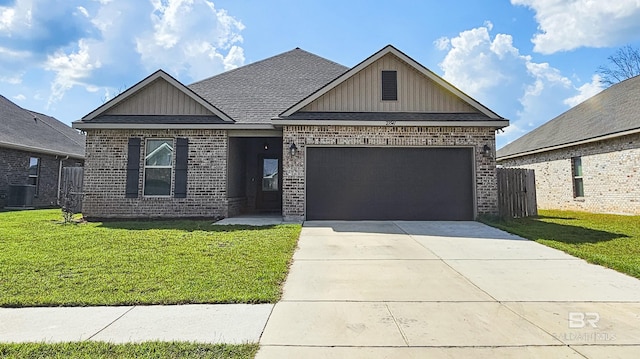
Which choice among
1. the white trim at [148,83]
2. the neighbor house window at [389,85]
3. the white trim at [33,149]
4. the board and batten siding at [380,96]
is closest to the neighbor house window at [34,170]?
the white trim at [33,149]

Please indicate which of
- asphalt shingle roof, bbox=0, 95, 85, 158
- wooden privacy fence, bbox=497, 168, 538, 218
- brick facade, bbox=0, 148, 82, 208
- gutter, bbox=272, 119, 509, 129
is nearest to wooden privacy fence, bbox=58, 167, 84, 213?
asphalt shingle roof, bbox=0, 95, 85, 158

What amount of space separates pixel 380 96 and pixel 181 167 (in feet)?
21.8

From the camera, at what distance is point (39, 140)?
56.5 ft

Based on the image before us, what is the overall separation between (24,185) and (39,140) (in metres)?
2.87

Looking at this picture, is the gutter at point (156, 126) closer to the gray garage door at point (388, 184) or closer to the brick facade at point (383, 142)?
the brick facade at point (383, 142)

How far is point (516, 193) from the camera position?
11383 mm

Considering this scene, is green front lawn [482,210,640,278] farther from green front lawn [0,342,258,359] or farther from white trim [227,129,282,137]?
white trim [227,129,282,137]

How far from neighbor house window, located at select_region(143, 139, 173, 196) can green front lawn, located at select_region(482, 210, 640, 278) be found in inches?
387

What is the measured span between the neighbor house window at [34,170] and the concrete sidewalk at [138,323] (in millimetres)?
16701

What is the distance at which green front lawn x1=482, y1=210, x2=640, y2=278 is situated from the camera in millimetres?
5578

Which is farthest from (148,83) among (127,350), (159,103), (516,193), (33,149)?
(516,193)

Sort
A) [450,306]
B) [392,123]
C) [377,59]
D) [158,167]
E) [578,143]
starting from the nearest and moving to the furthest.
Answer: [450,306], [392,123], [377,59], [158,167], [578,143]

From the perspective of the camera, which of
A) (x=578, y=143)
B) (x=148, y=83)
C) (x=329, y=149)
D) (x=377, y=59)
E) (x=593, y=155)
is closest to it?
(x=329, y=149)

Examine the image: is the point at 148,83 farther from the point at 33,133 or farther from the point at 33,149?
the point at 33,133
